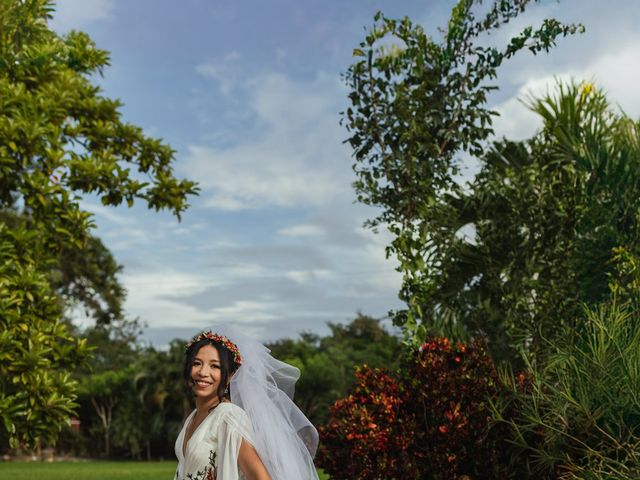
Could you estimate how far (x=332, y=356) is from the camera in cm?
2938

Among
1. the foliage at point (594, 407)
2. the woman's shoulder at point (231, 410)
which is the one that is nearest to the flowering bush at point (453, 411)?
the foliage at point (594, 407)

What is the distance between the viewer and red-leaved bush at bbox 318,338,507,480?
8070mm

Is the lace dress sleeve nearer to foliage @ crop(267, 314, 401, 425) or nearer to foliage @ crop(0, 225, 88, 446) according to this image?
foliage @ crop(0, 225, 88, 446)

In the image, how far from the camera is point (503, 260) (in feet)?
43.4

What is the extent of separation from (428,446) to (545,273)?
5.54 meters

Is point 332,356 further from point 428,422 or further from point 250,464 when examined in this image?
point 250,464

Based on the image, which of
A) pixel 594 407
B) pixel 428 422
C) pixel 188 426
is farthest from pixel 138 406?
pixel 188 426

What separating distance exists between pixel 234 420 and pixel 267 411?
0.41 m

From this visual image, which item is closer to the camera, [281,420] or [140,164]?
[281,420]

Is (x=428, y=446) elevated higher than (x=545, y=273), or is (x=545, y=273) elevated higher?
(x=545, y=273)

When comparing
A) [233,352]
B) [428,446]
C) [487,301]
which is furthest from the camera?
[487,301]

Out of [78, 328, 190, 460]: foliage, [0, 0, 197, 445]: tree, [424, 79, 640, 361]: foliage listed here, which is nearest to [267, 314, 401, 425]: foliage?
[78, 328, 190, 460]: foliage

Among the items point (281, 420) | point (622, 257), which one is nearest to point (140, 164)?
point (622, 257)

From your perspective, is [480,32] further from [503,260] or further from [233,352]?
[233,352]
